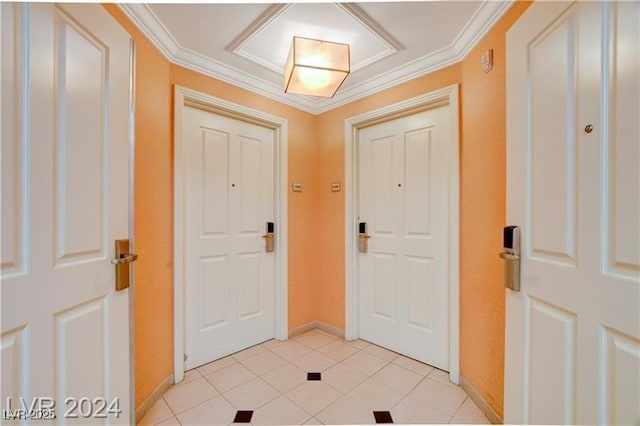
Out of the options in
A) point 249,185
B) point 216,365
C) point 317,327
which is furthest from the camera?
point 317,327

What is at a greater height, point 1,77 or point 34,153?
point 1,77

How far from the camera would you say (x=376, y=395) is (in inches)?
68.9

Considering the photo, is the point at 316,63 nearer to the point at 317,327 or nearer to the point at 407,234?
the point at 407,234

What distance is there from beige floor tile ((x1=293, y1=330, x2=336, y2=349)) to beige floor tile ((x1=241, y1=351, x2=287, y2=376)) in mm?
341

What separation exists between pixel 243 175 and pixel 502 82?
6.45 ft

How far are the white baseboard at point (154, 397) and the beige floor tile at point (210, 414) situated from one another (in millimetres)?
207

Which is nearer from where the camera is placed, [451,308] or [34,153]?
[34,153]

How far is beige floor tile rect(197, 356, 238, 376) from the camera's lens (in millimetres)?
2021

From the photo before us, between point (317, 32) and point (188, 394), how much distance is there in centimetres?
254

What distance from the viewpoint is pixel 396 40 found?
181cm

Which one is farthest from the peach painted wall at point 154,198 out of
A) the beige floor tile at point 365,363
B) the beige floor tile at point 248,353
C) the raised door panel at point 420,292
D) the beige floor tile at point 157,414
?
the raised door panel at point 420,292

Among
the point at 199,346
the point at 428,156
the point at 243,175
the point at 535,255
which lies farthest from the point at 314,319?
the point at 535,255

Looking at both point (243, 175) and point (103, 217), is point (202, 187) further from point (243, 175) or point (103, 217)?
point (103, 217)

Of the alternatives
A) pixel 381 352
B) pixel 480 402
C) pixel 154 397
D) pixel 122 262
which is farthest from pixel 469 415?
pixel 122 262
